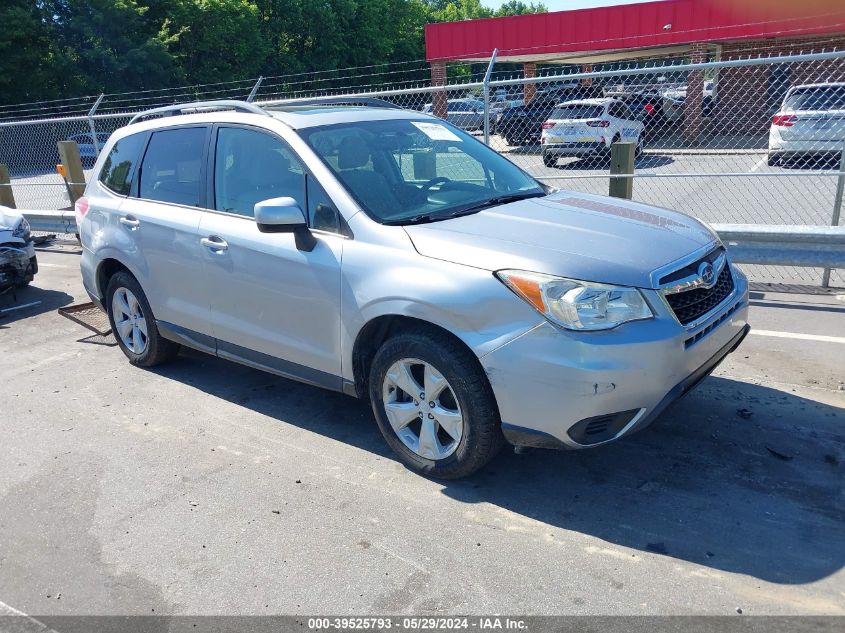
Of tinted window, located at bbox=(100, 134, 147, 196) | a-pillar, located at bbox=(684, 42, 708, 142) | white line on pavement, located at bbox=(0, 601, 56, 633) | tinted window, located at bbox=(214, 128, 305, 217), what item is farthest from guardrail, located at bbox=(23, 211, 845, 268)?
a-pillar, located at bbox=(684, 42, 708, 142)

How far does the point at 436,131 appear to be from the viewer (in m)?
4.92

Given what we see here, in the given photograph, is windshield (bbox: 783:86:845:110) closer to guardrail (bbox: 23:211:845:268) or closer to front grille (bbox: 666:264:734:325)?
guardrail (bbox: 23:211:845:268)

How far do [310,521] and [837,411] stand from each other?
312cm

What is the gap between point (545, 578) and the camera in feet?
9.91

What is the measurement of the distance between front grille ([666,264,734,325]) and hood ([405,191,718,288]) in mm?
179

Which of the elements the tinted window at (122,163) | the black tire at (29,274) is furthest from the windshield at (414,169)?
the black tire at (29,274)

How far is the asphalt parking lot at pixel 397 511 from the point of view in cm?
298

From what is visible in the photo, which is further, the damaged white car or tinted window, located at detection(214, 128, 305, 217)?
the damaged white car

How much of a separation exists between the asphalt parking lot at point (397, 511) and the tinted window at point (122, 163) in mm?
1590

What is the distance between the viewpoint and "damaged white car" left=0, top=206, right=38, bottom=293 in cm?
754

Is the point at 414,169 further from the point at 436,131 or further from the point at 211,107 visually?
the point at 211,107

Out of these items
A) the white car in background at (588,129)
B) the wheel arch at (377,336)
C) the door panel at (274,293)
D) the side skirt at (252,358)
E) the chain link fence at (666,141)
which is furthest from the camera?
the white car in background at (588,129)

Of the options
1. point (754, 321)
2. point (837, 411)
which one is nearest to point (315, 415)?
point (837, 411)

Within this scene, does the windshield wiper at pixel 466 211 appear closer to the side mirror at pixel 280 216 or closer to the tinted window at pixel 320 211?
the tinted window at pixel 320 211
